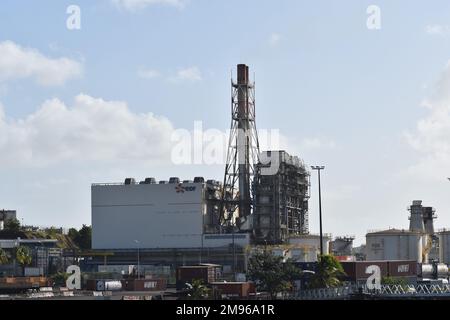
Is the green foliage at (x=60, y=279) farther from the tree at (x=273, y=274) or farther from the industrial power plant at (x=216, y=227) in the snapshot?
the tree at (x=273, y=274)

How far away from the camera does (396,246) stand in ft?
590

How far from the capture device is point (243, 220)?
190 metres

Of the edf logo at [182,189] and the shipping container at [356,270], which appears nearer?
the shipping container at [356,270]

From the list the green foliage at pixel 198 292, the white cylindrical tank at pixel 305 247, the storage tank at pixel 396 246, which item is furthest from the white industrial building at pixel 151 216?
the green foliage at pixel 198 292

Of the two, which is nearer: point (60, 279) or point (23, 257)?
point (60, 279)

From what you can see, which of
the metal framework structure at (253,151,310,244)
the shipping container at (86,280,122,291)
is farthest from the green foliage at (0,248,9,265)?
the metal framework structure at (253,151,310,244)

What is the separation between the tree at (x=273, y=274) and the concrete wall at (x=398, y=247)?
176ft

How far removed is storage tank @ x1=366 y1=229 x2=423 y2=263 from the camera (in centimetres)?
17962

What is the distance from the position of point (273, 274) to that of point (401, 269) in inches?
1165

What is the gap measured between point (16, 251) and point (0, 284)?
5103cm

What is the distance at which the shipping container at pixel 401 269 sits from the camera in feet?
467

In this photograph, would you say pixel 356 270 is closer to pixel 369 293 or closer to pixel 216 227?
pixel 369 293

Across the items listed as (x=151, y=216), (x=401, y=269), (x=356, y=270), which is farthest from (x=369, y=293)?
(x=151, y=216)
